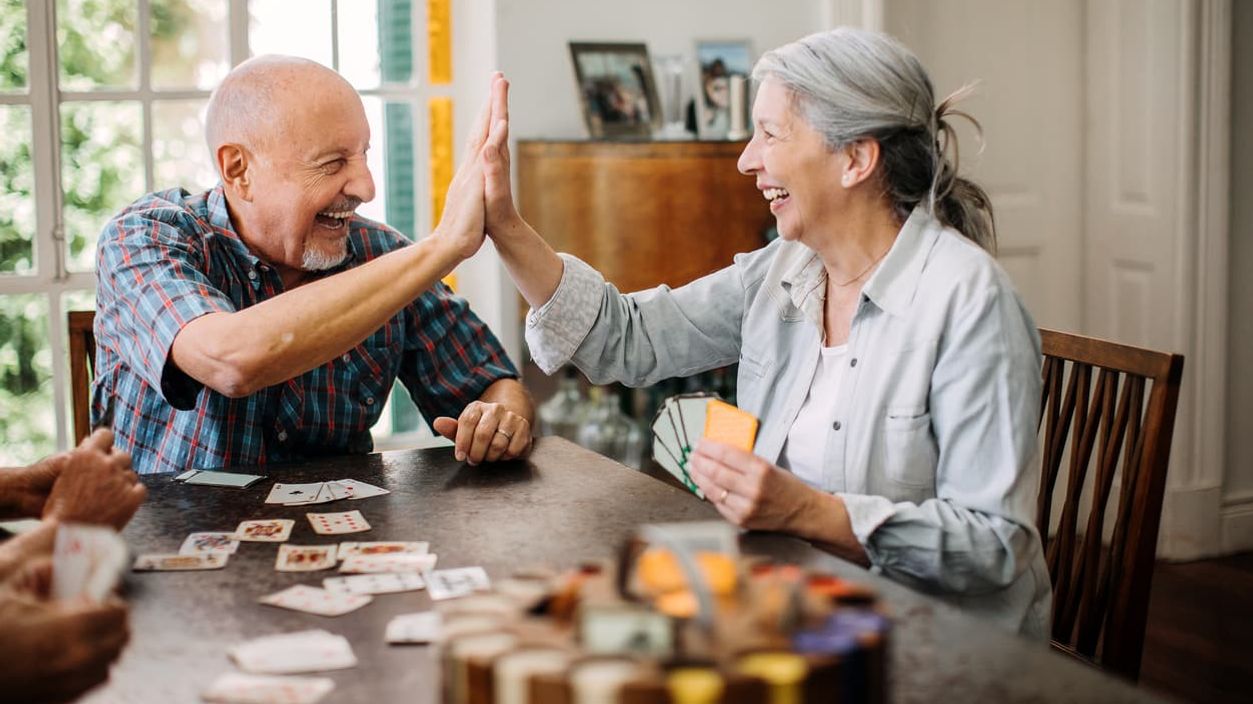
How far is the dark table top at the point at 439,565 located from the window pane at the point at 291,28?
197cm

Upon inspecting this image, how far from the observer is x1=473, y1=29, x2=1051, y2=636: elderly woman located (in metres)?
1.56

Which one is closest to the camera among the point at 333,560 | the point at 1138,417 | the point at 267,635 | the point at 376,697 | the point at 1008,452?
the point at 376,697

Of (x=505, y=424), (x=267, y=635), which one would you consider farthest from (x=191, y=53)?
(x=267, y=635)

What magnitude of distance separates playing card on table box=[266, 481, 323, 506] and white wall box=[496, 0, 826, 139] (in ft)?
6.79

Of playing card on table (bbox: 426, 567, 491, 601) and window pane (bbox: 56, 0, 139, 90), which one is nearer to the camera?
playing card on table (bbox: 426, 567, 491, 601)

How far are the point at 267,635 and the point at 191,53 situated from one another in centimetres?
266

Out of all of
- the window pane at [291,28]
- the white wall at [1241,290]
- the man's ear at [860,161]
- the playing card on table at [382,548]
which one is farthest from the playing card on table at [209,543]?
the white wall at [1241,290]

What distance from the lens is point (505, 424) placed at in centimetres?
195

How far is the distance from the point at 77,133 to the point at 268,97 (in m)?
1.53

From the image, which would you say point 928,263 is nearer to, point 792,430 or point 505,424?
point 792,430

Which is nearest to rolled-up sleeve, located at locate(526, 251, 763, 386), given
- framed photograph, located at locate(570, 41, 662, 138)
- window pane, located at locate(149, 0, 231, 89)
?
framed photograph, located at locate(570, 41, 662, 138)

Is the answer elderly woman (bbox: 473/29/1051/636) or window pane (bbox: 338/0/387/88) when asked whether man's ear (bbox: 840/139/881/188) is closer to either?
elderly woman (bbox: 473/29/1051/636)

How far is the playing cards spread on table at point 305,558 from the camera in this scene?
1442 mm

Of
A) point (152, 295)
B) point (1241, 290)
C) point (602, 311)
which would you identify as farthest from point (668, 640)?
point (1241, 290)
